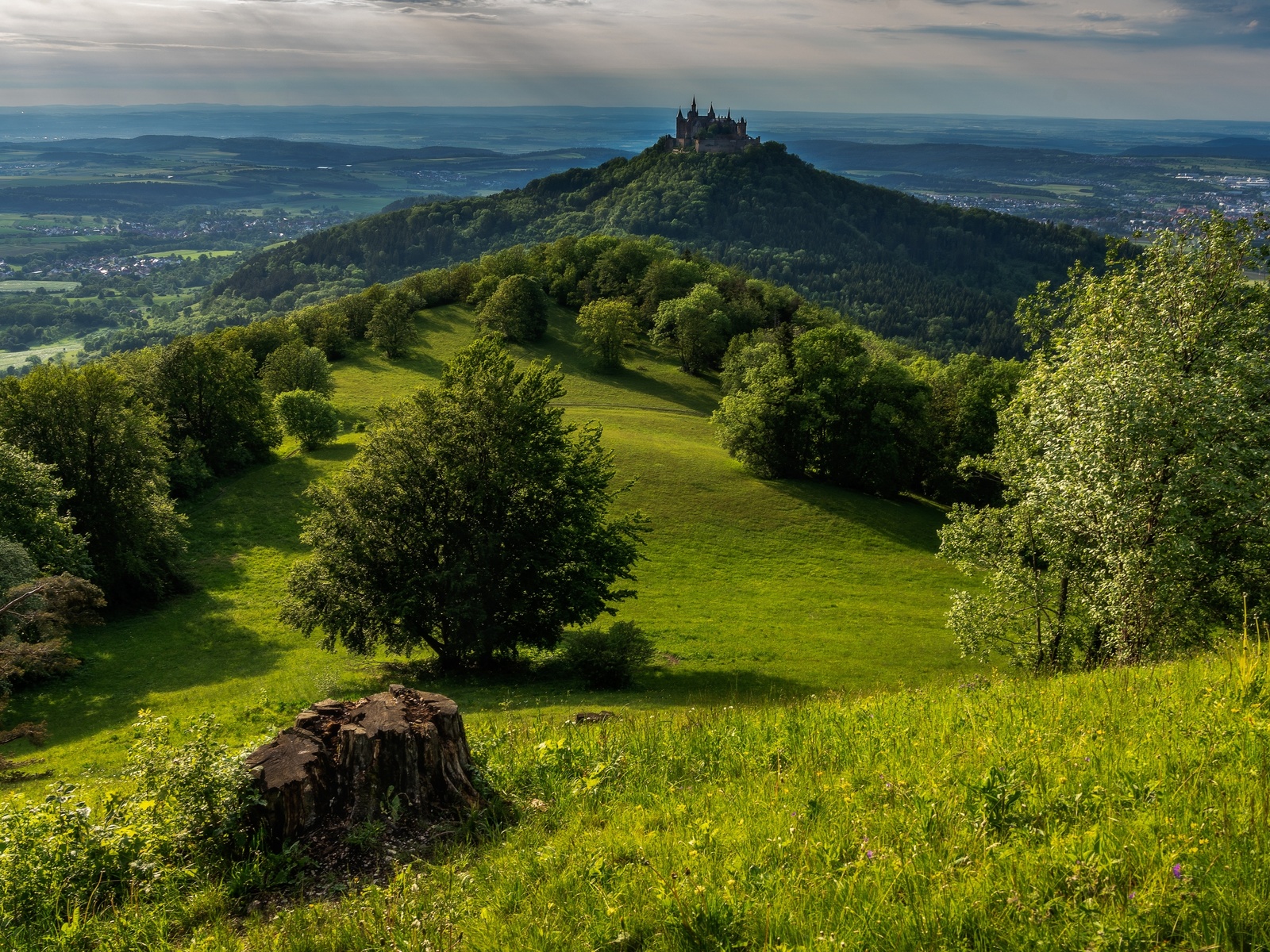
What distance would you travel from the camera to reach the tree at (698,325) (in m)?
103

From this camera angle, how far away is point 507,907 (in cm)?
599

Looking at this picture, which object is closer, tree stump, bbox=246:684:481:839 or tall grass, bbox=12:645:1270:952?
tall grass, bbox=12:645:1270:952

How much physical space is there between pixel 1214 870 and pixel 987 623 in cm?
1990

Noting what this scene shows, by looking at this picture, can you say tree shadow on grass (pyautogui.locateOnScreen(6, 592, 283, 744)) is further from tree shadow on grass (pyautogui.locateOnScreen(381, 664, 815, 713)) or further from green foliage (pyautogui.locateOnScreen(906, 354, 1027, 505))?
green foliage (pyautogui.locateOnScreen(906, 354, 1027, 505))

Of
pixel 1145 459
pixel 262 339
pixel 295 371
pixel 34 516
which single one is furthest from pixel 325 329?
pixel 1145 459

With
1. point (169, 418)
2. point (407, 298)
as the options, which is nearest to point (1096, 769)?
point (169, 418)

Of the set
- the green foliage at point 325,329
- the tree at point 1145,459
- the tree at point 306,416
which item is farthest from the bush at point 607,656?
the green foliage at point 325,329

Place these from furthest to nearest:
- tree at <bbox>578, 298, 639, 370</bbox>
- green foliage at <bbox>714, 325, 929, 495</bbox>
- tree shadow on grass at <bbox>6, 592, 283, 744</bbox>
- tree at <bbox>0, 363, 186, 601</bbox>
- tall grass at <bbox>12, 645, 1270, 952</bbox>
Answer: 1. tree at <bbox>578, 298, 639, 370</bbox>
2. green foliage at <bbox>714, 325, 929, 495</bbox>
3. tree at <bbox>0, 363, 186, 601</bbox>
4. tree shadow on grass at <bbox>6, 592, 283, 744</bbox>
5. tall grass at <bbox>12, 645, 1270, 952</bbox>

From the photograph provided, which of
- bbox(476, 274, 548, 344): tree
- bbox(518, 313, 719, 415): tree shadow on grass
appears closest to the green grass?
bbox(518, 313, 719, 415): tree shadow on grass

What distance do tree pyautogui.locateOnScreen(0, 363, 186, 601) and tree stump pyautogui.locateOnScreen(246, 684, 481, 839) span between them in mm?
38297

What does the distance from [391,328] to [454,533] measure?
7986 cm

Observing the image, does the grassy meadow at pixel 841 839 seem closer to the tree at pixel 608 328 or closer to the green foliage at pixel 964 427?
the green foliage at pixel 964 427

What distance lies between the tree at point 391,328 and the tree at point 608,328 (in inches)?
939

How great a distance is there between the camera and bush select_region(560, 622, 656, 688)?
2530 cm
